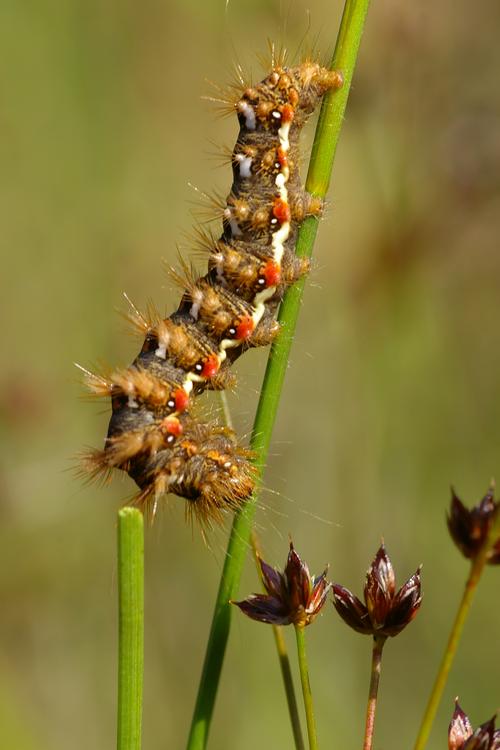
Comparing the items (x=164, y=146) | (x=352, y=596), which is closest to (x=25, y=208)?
(x=164, y=146)

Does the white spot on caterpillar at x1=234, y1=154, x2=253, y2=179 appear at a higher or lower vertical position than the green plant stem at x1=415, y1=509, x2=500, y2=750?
higher

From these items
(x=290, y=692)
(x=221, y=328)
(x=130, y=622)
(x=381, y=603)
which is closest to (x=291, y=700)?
(x=290, y=692)

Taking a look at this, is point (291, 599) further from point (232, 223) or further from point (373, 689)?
point (232, 223)

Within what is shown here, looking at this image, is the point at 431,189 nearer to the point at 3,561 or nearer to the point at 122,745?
the point at 3,561

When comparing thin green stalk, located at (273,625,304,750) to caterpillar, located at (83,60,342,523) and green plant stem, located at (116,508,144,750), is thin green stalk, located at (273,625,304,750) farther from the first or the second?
caterpillar, located at (83,60,342,523)

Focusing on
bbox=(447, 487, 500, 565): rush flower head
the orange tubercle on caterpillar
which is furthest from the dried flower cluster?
the orange tubercle on caterpillar

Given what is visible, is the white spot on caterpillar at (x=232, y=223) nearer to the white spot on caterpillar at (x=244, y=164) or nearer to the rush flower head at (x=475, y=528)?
the white spot on caterpillar at (x=244, y=164)
